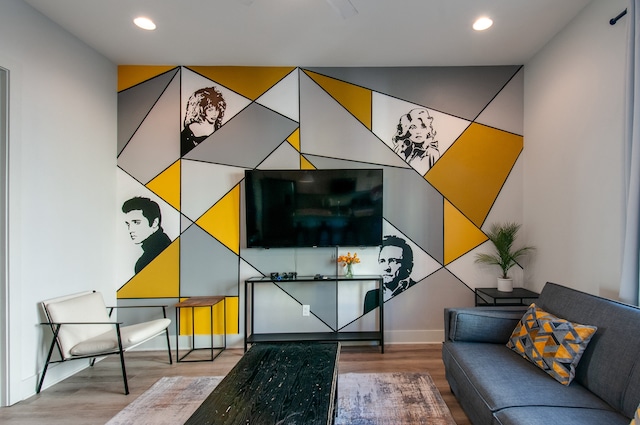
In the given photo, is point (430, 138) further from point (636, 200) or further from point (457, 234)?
point (636, 200)

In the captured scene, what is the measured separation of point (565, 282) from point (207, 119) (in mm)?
3770

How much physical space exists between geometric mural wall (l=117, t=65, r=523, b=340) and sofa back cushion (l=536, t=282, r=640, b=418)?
1.70 metres

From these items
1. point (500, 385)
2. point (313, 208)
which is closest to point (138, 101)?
point (313, 208)

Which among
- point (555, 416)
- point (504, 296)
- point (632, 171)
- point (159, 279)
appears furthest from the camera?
point (159, 279)

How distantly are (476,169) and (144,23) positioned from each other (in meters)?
3.45

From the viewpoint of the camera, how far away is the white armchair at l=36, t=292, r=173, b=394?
8.74 ft

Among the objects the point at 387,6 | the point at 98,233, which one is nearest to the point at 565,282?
the point at 387,6

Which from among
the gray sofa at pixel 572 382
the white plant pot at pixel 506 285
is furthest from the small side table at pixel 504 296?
the gray sofa at pixel 572 382

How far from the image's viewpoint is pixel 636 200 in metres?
2.06

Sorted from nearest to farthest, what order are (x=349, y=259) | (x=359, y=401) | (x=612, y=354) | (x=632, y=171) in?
(x=612, y=354)
(x=632, y=171)
(x=359, y=401)
(x=349, y=259)

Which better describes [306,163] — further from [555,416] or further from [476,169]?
[555,416]

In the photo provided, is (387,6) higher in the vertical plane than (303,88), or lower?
higher

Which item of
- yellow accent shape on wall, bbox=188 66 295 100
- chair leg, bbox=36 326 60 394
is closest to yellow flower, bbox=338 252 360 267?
yellow accent shape on wall, bbox=188 66 295 100

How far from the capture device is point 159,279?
369cm
